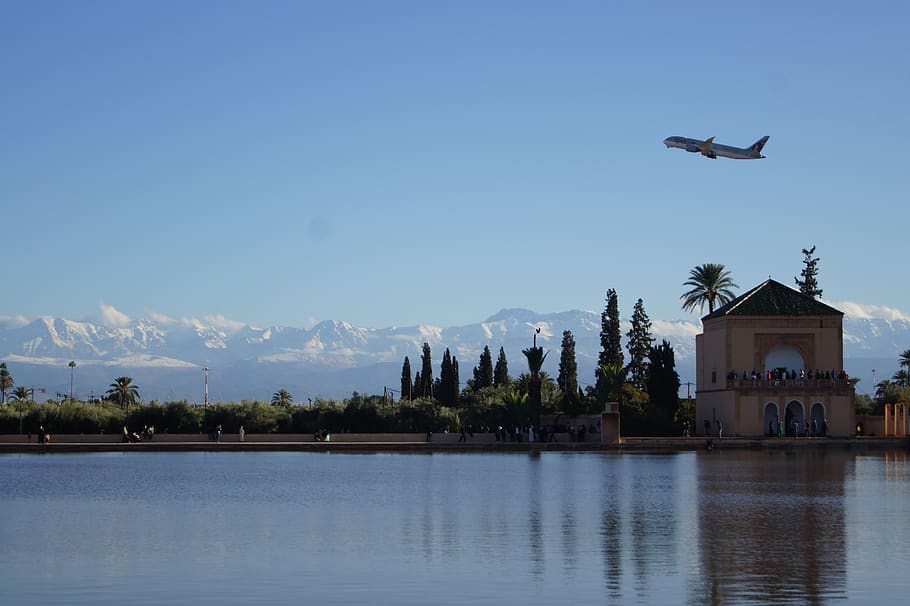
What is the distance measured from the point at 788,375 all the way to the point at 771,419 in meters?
2.24

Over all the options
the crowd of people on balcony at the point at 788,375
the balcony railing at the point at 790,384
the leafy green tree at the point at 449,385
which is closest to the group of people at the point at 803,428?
the balcony railing at the point at 790,384

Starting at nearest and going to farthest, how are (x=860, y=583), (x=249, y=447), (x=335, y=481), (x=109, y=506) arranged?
(x=860, y=583), (x=109, y=506), (x=335, y=481), (x=249, y=447)

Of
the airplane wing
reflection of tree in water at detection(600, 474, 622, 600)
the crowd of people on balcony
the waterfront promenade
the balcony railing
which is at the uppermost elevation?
the airplane wing

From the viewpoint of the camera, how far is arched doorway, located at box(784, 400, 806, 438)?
2298 inches

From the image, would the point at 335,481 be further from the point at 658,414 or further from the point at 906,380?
the point at 906,380

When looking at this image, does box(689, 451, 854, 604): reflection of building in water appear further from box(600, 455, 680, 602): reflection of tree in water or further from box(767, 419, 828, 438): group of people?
Result: box(767, 419, 828, 438): group of people

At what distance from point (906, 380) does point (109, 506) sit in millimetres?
90638

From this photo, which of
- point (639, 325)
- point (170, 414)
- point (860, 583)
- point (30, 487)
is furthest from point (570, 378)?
point (860, 583)

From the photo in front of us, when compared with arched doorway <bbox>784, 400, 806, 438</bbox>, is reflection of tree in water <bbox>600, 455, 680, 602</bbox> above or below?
below

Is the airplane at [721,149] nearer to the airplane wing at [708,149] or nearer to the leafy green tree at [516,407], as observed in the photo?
the airplane wing at [708,149]

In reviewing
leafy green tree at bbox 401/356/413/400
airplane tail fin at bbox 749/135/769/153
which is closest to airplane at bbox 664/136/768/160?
airplane tail fin at bbox 749/135/769/153

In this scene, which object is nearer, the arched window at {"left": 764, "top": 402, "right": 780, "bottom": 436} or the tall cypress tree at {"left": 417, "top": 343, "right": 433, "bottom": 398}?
the arched window at {"left": 764, "top": 402, "right": 780, "bottom": 436}

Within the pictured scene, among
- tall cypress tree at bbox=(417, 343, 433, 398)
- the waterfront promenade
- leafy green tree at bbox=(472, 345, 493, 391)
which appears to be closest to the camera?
the waterfront promenade

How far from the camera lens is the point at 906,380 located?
103938mm
